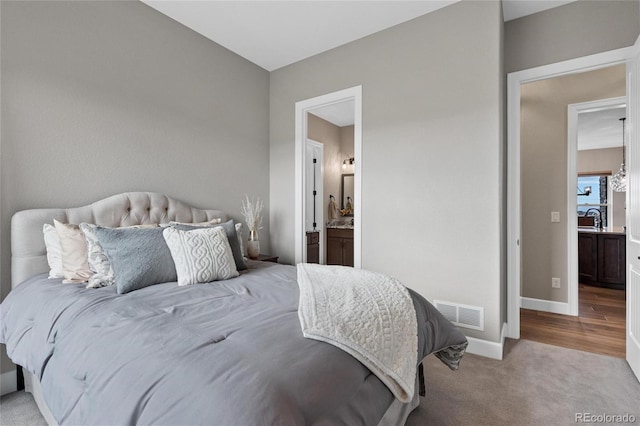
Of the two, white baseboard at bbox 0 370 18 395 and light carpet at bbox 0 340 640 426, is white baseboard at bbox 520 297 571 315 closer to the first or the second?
light carpet at bbox 0 340 640 426

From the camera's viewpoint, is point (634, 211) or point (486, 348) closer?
point (634, 211)

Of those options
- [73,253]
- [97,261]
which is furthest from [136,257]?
[73,253]

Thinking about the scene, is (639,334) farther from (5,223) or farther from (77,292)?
(5,223)

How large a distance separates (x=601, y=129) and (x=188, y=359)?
7.59m

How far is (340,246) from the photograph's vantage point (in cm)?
538

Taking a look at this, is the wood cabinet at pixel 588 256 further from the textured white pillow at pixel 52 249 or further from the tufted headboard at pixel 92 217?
the textured white pillow at pixel 52 249

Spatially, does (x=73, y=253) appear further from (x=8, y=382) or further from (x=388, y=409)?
(x=388, y=409)

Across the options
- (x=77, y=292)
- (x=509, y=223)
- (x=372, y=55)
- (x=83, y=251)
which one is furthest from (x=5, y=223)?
(x=509, y=223)

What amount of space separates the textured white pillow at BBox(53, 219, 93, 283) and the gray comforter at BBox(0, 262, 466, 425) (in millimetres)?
169

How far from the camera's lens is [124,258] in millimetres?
1787

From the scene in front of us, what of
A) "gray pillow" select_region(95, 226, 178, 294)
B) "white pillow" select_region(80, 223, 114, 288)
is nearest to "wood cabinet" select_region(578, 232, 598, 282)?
"gray pillow" select_region(95, 226, 178, 294)

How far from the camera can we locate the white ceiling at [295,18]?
8.73 ft

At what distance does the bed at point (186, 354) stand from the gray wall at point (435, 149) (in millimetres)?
992
